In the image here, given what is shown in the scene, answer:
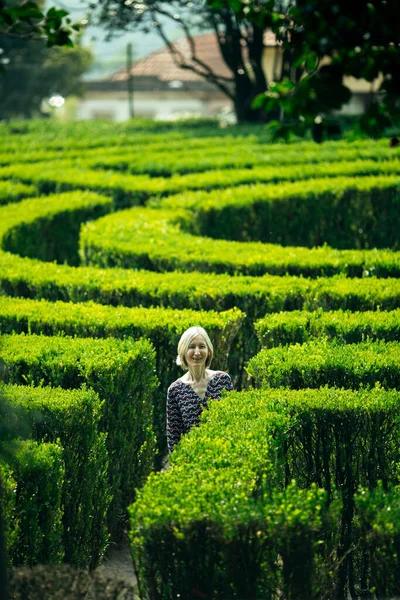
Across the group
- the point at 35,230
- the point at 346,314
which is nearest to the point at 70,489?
the point at 346,314

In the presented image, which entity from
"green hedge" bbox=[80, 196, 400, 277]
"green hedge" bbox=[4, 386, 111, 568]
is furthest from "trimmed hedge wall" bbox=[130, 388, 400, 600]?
"green hedge" bbox=[80, 196, 400, 277]

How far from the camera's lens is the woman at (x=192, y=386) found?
7746mm

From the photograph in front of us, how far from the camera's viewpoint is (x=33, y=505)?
6301 millimetres

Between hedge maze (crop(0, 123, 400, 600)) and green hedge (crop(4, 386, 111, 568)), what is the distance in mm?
17

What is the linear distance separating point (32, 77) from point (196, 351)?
53447 millimetres

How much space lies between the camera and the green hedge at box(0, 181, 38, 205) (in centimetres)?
1752

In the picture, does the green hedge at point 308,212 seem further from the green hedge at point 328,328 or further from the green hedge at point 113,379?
the green hedge at point 113,379

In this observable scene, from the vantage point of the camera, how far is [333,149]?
2141 centimetres

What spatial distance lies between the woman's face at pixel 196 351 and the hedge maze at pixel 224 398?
18.3 inches

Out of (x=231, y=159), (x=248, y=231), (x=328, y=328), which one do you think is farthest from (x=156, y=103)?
(x=328, y=328)

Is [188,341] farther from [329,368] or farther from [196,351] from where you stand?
[329,368]

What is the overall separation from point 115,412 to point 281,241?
29.6 ft

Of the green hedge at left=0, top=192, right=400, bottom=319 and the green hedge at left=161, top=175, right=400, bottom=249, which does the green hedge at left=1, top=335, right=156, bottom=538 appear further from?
the green hedge at left=161, top=175, right=400, bottom=249

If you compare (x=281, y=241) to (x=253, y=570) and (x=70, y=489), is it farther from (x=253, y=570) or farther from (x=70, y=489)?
(x=253, y=570)
